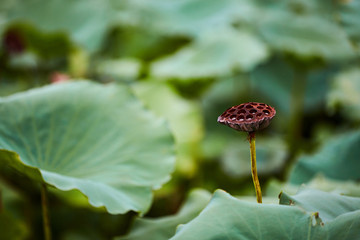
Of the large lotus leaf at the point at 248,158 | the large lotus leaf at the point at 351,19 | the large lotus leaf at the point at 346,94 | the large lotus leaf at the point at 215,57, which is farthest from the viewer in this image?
the large lotus leaf at the point at 248,158

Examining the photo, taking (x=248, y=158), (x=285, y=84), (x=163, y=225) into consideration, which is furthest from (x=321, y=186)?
(x=285, y=84)

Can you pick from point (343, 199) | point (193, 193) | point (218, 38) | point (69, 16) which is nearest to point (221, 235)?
point (343, 199)

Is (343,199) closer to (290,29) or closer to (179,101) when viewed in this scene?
(179,101)

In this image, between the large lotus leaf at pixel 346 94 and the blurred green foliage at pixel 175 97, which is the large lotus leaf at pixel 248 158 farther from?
the large lotus leaf at pixel 346 94

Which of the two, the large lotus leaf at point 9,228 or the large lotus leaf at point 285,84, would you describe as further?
the large lotus leaf at point 285,84

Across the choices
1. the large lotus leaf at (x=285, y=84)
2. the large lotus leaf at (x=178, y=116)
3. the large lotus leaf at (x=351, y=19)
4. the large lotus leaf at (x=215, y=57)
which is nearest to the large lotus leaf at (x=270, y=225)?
the large lotus leaf at (x=351, y=19)

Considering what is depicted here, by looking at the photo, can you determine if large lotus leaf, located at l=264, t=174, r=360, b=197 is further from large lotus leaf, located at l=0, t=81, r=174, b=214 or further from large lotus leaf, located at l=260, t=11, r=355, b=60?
large lotus leaf, located at l=260, t=11, r=355, b=60

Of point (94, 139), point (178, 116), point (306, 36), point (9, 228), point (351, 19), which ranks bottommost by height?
point (178, 116)

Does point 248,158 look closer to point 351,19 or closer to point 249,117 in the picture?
point 351,19
